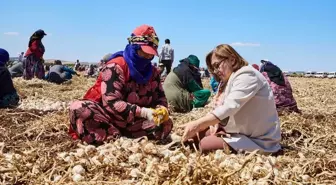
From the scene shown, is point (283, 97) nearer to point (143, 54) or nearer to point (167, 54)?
point (143, 54)

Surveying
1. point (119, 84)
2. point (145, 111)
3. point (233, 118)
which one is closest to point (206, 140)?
point (233, 118)

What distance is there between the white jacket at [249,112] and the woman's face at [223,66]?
7cm

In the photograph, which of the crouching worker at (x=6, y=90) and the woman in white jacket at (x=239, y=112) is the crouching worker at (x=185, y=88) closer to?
the crouching worker at (x=6, y=90)

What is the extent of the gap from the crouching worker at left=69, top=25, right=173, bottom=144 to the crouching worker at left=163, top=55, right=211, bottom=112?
9.25 ft

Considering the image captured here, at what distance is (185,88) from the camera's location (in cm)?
718

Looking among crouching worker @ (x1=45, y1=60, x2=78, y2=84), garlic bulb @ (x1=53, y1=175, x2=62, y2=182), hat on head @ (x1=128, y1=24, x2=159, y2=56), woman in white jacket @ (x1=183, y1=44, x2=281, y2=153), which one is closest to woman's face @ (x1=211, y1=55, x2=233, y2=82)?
woman in white jacket @ (x1=183, y1=44, x2=281, y2=153)

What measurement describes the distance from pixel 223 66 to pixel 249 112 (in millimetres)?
412

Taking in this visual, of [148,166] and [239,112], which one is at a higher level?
[239,112]

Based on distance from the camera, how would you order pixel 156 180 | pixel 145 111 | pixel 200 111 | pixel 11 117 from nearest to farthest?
pixel 156 180
pixel 145 111
pixel 11 117
pixel 200 111

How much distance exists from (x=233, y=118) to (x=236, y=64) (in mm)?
436

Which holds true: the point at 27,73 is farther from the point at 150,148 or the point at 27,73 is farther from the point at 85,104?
the point at 150,148

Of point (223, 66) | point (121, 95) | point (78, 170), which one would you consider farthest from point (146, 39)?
point (78, 170)

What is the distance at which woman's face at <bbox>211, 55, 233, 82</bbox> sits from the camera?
355 centimetres

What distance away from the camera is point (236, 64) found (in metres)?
3.54
